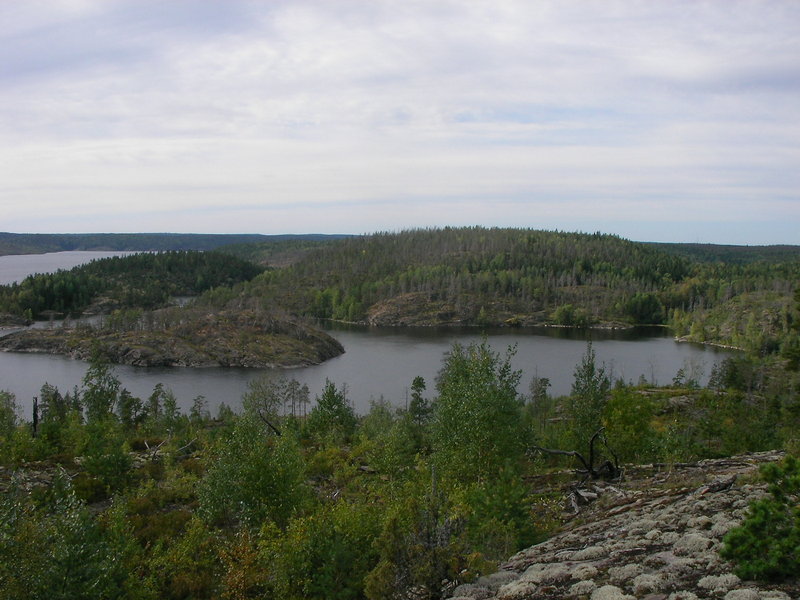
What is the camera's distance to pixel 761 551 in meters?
6.56

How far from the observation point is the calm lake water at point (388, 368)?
80688 millimetres

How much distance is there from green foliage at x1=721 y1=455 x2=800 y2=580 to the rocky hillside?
0.17 meters

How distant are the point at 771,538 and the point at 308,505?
13.8 meters

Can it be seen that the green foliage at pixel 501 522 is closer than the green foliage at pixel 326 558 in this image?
Yes

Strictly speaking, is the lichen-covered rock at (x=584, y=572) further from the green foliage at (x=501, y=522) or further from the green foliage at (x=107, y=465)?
the green foliage at (x=107, y=465)

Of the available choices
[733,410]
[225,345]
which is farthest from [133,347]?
[733,410]

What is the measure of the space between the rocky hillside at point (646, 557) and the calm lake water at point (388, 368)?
61.0 metres

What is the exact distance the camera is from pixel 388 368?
9500 cm

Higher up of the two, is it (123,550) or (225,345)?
(123,550)

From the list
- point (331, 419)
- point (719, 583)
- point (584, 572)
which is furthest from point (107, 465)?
point (719, 583)

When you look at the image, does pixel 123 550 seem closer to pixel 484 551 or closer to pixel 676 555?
pixel 484 551

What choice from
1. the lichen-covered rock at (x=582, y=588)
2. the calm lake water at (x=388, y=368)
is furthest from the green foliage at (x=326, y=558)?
the calm lake water at (x=388, y=368)

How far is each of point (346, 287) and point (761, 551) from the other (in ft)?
594

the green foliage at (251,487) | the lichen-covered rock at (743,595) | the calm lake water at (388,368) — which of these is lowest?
the calm lake water at (388,368)
